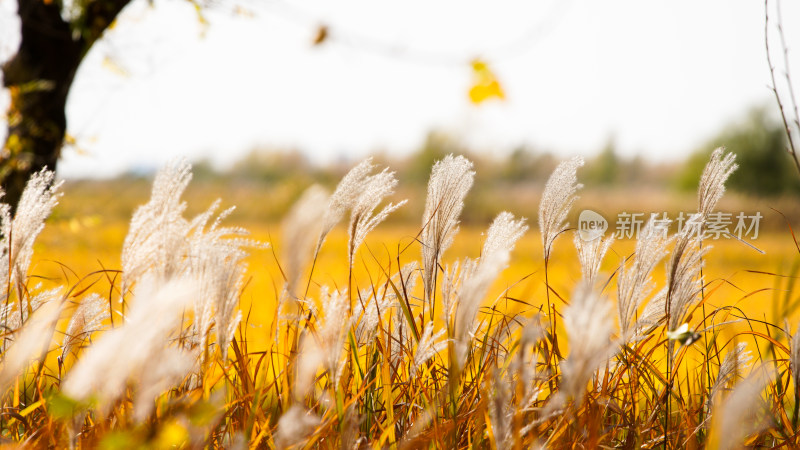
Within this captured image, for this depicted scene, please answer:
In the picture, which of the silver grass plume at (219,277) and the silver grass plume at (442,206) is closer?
the silver grass plume at (219,277)

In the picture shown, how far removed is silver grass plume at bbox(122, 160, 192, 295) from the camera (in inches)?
41.8

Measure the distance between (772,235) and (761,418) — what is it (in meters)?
18.6

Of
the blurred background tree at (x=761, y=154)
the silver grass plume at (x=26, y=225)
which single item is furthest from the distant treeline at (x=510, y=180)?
the silver grass plume at (x=26, y=225)

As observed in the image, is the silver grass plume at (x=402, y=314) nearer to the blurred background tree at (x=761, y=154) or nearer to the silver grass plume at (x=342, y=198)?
the silver grass plume at (x=342, y=198)

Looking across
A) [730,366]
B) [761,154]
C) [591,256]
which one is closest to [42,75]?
[591,256]

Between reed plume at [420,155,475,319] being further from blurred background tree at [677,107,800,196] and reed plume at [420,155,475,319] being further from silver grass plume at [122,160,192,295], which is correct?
blurred background tree at [677,107,800,196]

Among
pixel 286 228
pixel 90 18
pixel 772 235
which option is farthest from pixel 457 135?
pixel 286 228

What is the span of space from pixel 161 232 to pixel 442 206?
0.50 m

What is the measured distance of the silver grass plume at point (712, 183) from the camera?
1266mm

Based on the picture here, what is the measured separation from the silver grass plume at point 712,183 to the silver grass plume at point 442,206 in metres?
0.46

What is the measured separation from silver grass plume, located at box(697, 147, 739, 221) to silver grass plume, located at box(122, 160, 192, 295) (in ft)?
3.17

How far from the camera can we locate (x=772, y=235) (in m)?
17.5

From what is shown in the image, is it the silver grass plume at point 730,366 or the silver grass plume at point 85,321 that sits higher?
the silver grass plume at point 85,321

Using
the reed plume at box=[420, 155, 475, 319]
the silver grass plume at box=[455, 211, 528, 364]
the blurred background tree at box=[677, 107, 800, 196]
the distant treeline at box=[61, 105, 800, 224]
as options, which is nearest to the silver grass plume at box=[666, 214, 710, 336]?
the silver grass plume at box=[455, 211, 528, 364]
